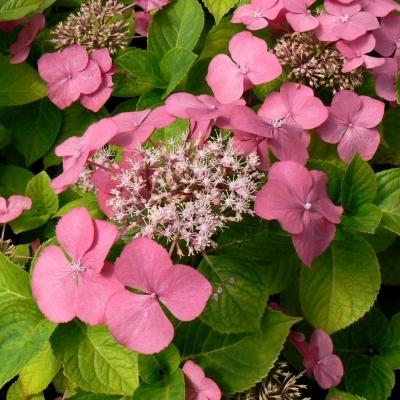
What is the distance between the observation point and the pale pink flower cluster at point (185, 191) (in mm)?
860

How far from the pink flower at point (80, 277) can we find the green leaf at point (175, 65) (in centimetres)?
51

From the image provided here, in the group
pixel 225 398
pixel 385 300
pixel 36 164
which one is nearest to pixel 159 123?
pixel 225 398

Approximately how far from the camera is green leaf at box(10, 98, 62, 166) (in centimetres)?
148

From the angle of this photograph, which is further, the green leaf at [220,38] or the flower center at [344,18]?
the green leaf at [220,38]

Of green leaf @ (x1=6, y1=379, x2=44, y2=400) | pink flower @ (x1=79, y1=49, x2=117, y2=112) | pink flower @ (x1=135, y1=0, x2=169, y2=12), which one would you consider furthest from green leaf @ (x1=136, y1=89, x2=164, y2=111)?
green leaf @ (x1=6, y1=379, x2=44, y2=400)

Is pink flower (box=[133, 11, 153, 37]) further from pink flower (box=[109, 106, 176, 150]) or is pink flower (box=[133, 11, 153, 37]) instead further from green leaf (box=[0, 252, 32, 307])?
green leaf (box=[0, 252, 32, 307])

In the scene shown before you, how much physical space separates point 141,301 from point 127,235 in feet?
0.69

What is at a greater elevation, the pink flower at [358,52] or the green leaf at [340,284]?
the pink flower at [358,52]

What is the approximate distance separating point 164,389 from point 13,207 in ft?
1.92

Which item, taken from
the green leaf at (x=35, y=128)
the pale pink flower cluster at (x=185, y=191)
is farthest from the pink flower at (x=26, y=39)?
the pale pink flower cluster at (x=185, y=191)

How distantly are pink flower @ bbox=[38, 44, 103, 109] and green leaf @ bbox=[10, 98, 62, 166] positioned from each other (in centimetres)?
10

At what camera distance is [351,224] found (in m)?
1.02

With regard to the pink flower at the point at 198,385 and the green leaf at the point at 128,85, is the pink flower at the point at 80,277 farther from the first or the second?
the green leaf at the point at 128,85

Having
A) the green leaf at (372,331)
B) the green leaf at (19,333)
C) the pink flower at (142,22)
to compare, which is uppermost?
the pink flower at (142,22)
